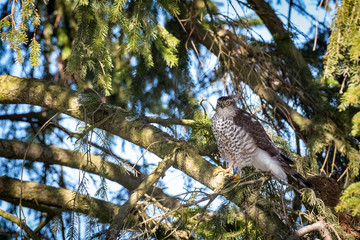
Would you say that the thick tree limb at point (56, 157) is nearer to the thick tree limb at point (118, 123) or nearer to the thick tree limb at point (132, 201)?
the thick tree limb at point (118, 123)

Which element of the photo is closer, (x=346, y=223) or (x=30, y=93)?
(x=346, y=223)

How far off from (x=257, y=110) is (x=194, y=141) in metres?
0.93

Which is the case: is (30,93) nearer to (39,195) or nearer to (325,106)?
(39,195)

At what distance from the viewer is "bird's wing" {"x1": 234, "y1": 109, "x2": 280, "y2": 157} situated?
14.2ft

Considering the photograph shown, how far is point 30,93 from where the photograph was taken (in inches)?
168

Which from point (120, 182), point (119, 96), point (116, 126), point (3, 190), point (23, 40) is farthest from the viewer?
point (119, 96)

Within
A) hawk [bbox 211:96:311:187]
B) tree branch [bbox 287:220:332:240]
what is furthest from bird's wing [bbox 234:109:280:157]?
Answer: tree branch [bbox 287:220:332:240]

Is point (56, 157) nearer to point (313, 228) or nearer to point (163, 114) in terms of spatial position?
point (163, 114)

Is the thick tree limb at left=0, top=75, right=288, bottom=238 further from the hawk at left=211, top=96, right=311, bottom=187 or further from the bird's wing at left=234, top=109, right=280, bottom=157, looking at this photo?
the bird's wing at left=234, top=109, right=280, bottom=157

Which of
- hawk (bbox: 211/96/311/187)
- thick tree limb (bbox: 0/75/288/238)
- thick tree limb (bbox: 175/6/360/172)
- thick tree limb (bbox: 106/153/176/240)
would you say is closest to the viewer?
thick tree limb (bbox: 106/153/176/240)

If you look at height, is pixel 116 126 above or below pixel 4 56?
below

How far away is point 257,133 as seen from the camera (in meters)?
4.35

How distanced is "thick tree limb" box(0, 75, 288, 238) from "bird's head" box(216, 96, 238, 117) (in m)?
0.63

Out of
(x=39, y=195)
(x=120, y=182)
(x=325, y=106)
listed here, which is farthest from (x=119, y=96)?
(x=325, y=106)
